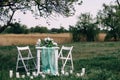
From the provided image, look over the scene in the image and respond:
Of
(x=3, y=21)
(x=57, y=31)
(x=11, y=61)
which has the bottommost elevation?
(x=57, y=31)

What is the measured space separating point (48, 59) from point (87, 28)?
41099 mm

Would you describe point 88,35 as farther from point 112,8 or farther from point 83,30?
point 112,8

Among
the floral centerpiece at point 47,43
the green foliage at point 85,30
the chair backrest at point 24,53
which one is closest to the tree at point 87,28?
the green foliage at point 85,30

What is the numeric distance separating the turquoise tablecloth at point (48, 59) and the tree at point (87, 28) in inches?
1541

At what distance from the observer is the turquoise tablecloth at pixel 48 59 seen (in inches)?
643

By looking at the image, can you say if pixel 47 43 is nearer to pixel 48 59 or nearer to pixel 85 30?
pixel 48 59

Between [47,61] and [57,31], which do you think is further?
[57,31]

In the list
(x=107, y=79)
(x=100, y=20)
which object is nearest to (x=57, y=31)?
(x=100, y=20)

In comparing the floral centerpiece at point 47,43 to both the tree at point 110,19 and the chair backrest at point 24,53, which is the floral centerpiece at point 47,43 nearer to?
the chair backrest at point 24,53

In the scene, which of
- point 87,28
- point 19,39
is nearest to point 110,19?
point 87,28

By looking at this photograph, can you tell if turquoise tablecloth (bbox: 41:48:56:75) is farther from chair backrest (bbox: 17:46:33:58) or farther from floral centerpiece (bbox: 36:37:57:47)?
chair backrest (bbox: 17:46:33:58)

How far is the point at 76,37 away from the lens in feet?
181

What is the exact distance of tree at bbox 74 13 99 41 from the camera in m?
56.5

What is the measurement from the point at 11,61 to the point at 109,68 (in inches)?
207
